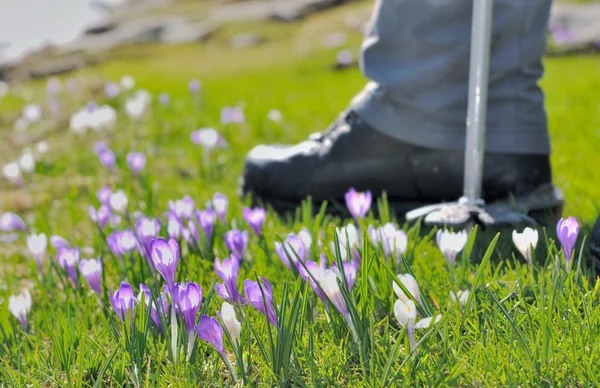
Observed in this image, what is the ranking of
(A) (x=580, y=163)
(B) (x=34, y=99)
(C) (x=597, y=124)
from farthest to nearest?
(B) (x=34, y=99)
(C) (x=597, y=124)
(A) (x=580, y=163)

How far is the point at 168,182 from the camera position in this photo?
143 inches

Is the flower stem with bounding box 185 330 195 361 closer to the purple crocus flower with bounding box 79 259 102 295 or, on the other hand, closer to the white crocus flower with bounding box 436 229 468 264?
the purple crocus flower with bounding box 79 259 102 295

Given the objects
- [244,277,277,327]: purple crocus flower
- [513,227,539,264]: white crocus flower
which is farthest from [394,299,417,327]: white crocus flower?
[513,227,539,264]: white crocus flower

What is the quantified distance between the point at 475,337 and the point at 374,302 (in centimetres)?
30

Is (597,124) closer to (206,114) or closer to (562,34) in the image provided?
(206,114)

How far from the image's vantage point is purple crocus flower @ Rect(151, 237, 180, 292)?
136 centimetres

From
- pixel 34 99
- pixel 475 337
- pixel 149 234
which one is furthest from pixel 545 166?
pixel 34 99

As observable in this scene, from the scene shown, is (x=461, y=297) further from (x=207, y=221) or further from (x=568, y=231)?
(x=207, y=221)

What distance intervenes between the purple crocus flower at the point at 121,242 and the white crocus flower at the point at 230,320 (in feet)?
2.21

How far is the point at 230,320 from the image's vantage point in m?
1.32

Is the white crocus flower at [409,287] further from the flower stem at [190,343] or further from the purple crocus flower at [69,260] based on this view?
the purple crocus flower at [69,260]

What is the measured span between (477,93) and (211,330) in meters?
1.16

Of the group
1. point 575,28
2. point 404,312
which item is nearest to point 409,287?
point 404,312

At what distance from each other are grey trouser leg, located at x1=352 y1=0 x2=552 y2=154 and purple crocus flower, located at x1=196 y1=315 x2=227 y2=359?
1367mm
